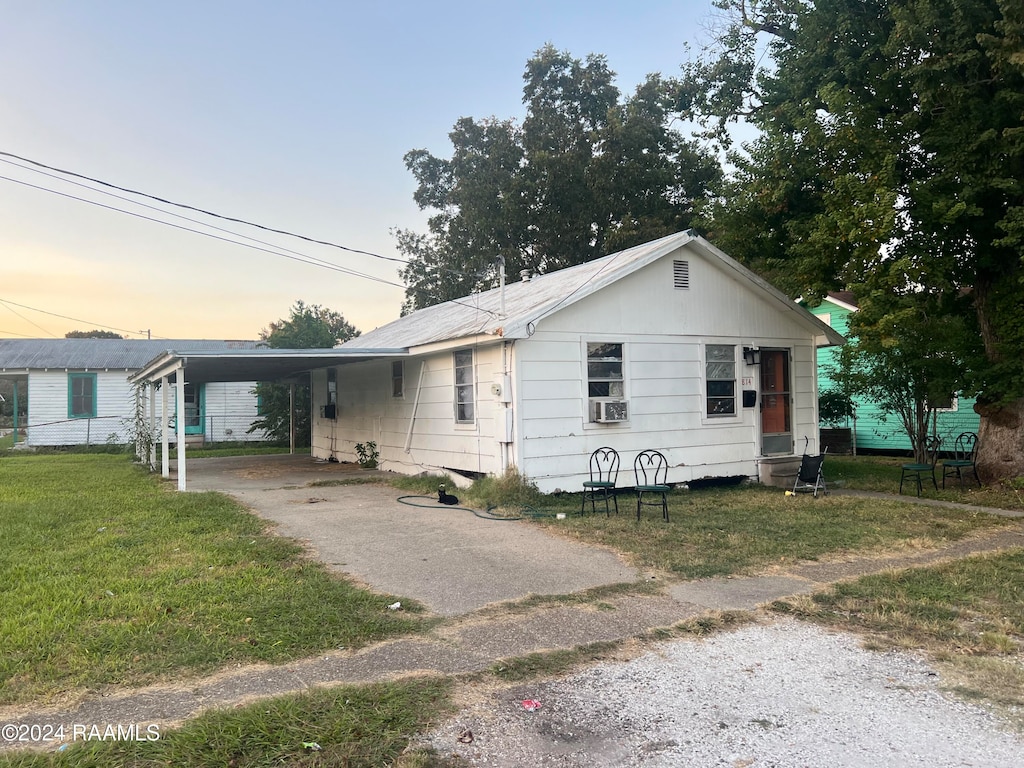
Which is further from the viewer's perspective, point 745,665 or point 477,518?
point 477,518

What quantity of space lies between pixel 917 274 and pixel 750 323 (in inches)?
107

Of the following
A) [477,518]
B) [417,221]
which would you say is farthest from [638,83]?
[477,518]

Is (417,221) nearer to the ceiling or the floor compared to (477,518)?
nearer to the ceiling

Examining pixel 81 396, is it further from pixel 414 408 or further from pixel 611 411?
pixel 611 411

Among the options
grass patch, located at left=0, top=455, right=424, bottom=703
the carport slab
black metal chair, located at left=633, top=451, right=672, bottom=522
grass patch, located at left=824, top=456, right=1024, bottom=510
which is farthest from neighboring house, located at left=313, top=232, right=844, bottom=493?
grass patch, located at left=0, top=455, right=424, bottom=703

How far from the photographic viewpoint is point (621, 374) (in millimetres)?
10836

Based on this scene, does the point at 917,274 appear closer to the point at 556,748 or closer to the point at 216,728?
the point at 556,748

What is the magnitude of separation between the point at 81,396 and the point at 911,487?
76.3 ft

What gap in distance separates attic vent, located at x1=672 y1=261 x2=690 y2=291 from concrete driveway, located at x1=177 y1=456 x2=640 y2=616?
17.0 ft

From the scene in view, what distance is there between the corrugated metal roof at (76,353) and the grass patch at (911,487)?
716 inches

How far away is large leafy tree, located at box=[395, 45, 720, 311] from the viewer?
78.7 feet

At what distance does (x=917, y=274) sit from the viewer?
33.3 feet

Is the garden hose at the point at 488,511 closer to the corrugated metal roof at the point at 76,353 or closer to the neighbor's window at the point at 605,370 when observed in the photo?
the neighbor's window at the point at 605,370

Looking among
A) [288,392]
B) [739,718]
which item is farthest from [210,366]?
[739,718]
